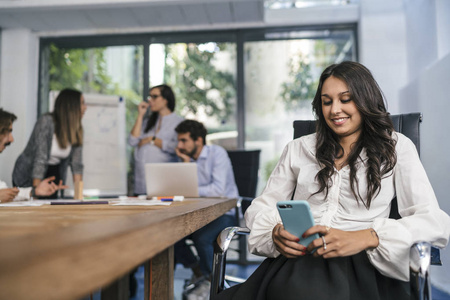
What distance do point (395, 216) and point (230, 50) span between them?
342 cm

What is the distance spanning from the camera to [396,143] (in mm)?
1516

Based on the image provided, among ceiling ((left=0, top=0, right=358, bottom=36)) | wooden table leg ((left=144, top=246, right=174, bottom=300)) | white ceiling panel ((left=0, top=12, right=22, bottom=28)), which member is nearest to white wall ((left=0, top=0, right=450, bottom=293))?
white ceiling panel ((left=0, top=12, right=22, bottom=28))

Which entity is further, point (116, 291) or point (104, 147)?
point (104, 147)

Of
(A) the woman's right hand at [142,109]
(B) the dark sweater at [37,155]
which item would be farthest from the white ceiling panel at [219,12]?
(B) the dark sweater at [37,155]

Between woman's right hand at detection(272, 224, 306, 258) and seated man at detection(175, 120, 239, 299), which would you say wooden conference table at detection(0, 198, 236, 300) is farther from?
seated man at detection(175, 120, 239, 299)

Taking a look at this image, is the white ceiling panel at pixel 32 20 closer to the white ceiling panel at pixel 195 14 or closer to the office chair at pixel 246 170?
the white ceiling panel at pixel 195 14

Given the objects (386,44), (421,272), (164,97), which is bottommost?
(421,272)

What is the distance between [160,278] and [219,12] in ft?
10.9

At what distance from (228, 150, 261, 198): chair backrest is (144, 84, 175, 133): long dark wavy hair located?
786 mm

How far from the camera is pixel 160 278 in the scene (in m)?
1.42

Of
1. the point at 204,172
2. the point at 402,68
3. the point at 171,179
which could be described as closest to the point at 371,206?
the point at 171,179

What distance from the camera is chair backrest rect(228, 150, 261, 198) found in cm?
358

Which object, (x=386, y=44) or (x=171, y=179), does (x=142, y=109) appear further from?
(x=386, y=44)

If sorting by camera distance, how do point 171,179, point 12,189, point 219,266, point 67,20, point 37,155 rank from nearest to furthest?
point 219,266 → point 12,189 → point 171,179 → point 37,155 → point 67,20
